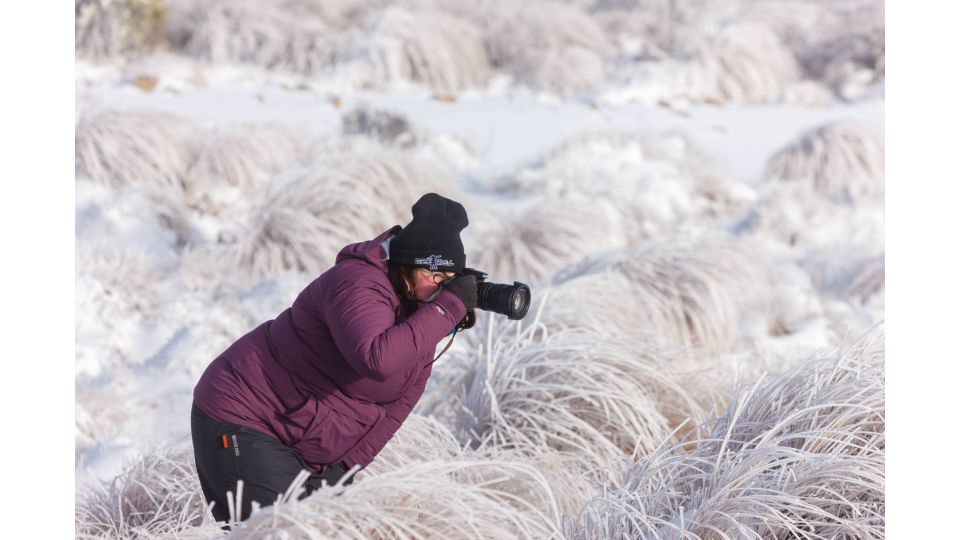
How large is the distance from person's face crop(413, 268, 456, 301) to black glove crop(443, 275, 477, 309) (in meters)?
0.07

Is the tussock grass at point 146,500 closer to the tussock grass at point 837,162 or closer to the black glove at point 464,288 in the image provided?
the black glove at point 464,288

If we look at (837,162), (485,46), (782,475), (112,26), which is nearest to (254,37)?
(112,26)

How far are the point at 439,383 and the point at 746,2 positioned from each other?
957cm

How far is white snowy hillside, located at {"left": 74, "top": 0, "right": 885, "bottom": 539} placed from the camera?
8.31 feet

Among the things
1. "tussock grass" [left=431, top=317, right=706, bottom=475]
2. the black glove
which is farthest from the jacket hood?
"tussock grass" [left=431, top=317, right=706, bottom=475]

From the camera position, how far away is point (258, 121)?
6812 millimetres

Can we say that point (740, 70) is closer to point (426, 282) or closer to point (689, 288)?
point (689, 288)

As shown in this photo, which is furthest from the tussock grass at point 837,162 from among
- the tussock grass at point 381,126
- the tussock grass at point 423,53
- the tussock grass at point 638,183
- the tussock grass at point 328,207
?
the tussock grass at point 423,53

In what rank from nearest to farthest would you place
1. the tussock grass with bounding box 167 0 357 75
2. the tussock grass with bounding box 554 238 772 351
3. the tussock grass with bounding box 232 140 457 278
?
the tussock grass with bounding box 554 238 772 351 < the tussock grass with bounding box 232 140 457 278 < the tussock grass with bounding box 167 0 357 75

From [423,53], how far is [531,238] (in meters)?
3.49

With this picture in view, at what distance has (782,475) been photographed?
2432mm

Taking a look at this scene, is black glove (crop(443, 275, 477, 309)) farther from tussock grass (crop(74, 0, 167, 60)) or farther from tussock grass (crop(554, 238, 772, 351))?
tussock grass (crop(74, 0, 167, 60))
